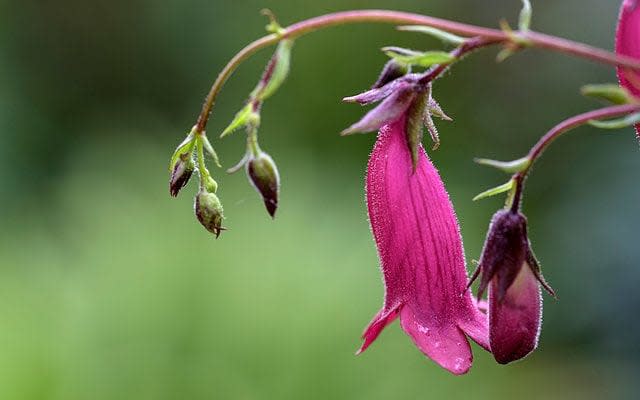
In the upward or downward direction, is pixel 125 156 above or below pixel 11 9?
below

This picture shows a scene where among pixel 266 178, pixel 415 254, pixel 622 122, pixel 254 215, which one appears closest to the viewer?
pixel 622 122

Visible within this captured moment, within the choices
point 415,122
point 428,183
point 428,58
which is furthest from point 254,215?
point 428,58

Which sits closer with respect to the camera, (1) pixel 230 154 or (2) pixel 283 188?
(2) pixel 283 188

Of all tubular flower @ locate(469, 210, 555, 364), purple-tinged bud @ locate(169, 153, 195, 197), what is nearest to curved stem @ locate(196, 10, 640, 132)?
purple-tinged bud @ locate(169, 153, 195, 197)

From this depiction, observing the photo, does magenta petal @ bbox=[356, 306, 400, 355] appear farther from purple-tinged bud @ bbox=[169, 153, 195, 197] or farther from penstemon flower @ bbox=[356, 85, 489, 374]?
purple-tinged bud @ bbox=[169, 153, 195, 197]

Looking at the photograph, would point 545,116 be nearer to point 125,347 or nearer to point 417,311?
point 125,347

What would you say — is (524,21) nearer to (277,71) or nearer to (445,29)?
(445,29)

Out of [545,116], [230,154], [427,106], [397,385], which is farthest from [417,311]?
[545,116]
